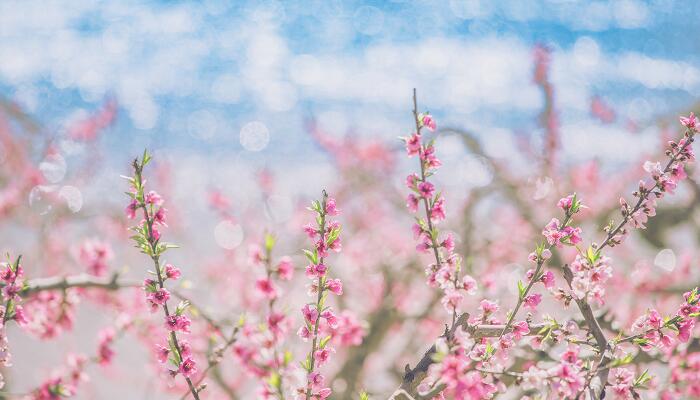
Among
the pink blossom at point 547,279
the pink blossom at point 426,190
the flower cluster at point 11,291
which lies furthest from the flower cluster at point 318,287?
the flower cluster at point 11,291

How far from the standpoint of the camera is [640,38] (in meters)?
21.6

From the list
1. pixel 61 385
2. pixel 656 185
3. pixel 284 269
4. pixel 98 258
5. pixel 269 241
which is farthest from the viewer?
pixel 98 258

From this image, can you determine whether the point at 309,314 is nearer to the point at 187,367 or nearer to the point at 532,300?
the point at 187,367

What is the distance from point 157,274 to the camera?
1.59 m

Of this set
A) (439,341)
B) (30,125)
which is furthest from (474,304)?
(30,125)

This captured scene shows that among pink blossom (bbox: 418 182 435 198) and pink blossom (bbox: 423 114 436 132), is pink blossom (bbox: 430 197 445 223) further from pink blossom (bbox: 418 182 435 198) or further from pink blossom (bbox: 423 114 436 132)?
pink blossom (bbox: 423 114 436 132)

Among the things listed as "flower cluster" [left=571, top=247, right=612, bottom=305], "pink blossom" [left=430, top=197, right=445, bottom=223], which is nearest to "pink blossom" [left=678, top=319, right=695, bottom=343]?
"flower cluster" [left=571, top=247, right=612, bottom=305]

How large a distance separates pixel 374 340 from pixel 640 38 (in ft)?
73.0

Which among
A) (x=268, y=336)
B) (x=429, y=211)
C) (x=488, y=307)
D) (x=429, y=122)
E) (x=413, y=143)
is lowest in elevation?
(x=268, y=336)

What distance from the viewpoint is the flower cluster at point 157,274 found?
156 cm

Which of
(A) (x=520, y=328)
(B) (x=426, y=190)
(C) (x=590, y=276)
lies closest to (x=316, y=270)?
(B) (x=426, y=190)

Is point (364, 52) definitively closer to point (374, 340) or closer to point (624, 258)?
point (624, 258)

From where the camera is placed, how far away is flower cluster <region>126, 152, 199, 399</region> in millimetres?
1556

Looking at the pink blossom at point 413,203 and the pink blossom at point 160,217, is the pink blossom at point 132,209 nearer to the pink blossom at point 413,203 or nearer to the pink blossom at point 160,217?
the pink blossom at point 160,217
